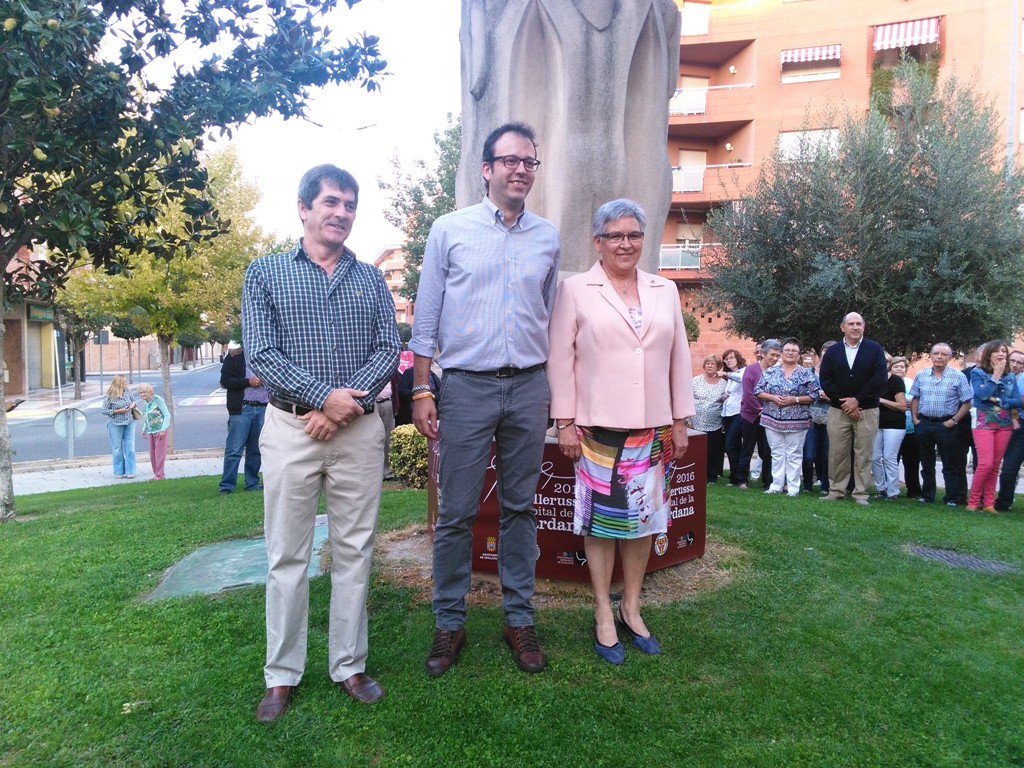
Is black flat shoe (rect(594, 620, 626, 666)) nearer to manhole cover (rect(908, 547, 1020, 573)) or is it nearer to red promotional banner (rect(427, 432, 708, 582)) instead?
red promotional banner (rect(427, 432, 708, 582))

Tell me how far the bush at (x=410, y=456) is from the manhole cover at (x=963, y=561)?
17.2ft

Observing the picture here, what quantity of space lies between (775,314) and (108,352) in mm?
63512

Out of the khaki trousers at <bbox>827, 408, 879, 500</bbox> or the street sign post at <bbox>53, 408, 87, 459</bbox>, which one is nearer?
the khaki trousers at <bbox>827, 408, 879, 500</bbox>

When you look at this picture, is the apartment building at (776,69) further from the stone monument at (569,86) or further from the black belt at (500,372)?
the black belt at (500,372)

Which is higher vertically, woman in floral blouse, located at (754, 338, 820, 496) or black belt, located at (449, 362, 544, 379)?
black belt, located at (449, 362, 544, 379)

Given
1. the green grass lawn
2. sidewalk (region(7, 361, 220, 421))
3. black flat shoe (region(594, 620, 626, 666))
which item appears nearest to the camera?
the green grass lawn

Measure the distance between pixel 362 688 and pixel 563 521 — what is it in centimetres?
160

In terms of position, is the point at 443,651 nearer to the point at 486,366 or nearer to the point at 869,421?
the point at 486,366

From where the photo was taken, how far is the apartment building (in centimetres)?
2425

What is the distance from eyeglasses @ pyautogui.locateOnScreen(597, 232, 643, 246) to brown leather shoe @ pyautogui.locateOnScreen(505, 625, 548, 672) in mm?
1852

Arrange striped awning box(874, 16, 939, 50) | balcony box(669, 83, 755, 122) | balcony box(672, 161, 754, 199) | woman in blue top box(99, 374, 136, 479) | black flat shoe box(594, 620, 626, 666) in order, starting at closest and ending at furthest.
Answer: black flat shoe box(594, 620, 626, 666) < woman in blue top box(99, 374, 136, 479) < striped awning box(874, 16, 939, 50) < balcony box(669, 83, 755, 122) < balcony box(672, 161, 754, 199)

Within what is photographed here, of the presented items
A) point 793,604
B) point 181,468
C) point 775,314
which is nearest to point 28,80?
point 793,604

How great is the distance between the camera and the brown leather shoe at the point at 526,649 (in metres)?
3.27

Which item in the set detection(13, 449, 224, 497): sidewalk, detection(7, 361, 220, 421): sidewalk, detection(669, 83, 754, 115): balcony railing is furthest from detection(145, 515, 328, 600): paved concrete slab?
detection(669, 83, 754, 115): balcony railing
